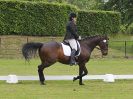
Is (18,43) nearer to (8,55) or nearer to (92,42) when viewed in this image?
(8,55)

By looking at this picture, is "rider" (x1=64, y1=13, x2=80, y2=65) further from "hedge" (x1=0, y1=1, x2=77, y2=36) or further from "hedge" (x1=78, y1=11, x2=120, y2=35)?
"hedge" (x1=78, y1=11, x2=120, y2=35)

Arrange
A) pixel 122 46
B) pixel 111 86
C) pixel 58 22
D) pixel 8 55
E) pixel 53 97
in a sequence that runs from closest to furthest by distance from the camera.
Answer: pixel 53 97 < pixel 111 86 < pixel 8 55 < pixel 58 22 < pixel 122 46

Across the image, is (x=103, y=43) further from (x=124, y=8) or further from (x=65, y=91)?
(x=124, y=8)

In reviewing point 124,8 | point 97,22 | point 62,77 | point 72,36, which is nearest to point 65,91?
point 72,36

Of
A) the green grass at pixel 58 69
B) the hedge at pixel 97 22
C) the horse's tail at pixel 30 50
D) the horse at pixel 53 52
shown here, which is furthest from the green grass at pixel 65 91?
the hedge at pixel 97 22

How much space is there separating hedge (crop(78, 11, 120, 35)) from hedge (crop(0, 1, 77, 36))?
120 inches

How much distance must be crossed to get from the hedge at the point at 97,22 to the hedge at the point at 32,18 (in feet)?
10.0

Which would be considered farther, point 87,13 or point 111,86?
point 87,13

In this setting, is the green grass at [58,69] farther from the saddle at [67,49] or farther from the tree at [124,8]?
the tree at [124,8]

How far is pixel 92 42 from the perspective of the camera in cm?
1973

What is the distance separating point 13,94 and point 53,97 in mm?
1432

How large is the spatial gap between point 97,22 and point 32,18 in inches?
330

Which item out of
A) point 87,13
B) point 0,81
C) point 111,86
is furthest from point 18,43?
point 111,86

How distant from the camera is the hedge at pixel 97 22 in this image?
46.5m
